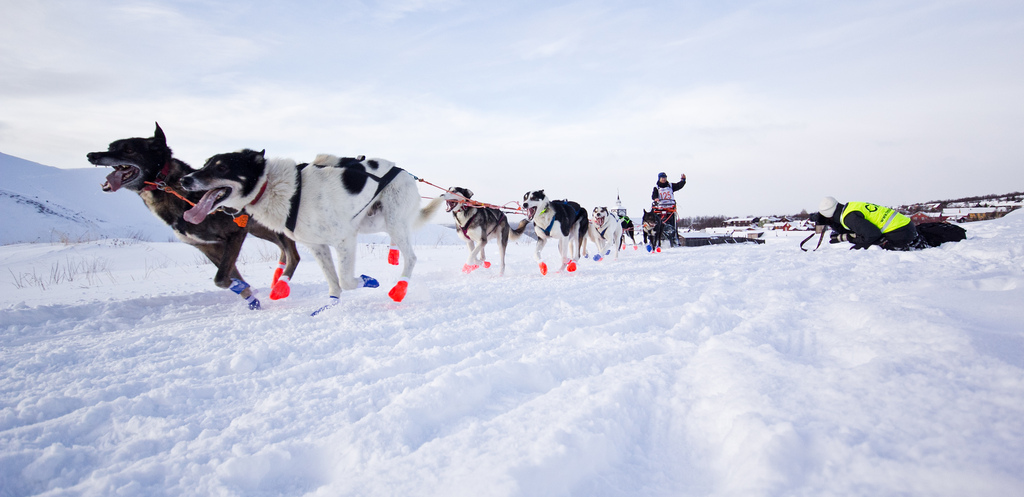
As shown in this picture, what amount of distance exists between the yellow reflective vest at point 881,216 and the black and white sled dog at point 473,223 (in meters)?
6.27

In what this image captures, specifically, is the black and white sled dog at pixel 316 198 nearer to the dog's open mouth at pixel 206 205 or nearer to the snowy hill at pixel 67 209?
the dog's open mouth at pixel 206 205

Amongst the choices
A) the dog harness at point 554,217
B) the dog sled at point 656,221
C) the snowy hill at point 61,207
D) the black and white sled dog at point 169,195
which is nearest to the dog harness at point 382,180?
the black and white sled dog at point 169,195

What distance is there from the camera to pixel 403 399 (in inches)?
61.2

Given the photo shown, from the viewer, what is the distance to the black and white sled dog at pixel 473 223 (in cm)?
629

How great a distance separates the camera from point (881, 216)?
700 cm

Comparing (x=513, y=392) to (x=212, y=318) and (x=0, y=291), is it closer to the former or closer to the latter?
(x=212, y=318)

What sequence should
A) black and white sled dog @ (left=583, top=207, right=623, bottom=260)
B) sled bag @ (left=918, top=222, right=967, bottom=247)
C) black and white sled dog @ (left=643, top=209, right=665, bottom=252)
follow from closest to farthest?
sled bag @ (left=918, top=222, right=967, bottom=247) < black and white sled dog @ (left=583, top=207, right=623, bottom=260) < black and white sled dog @ (left=643, top=209, right=665, bottom=252)

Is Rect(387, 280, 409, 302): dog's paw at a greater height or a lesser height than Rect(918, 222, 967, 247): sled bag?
lesser

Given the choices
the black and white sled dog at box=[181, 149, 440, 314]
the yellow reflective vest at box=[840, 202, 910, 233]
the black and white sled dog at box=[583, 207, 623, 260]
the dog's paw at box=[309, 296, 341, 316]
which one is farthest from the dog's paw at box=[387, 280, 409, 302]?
the yellow reflective vest at box=[840, 202, 910, 233]

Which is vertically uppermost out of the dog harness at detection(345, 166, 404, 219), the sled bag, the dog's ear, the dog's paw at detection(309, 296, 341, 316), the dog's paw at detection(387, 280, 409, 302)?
the dog's ear

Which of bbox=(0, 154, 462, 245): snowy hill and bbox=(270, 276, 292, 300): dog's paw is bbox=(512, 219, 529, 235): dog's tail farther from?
bbox=(0, 154, 462, 245): snowy hill

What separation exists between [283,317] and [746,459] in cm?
308

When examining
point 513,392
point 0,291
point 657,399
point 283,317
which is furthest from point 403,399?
point 0,291

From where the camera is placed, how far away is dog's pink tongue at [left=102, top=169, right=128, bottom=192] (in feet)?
11.7
